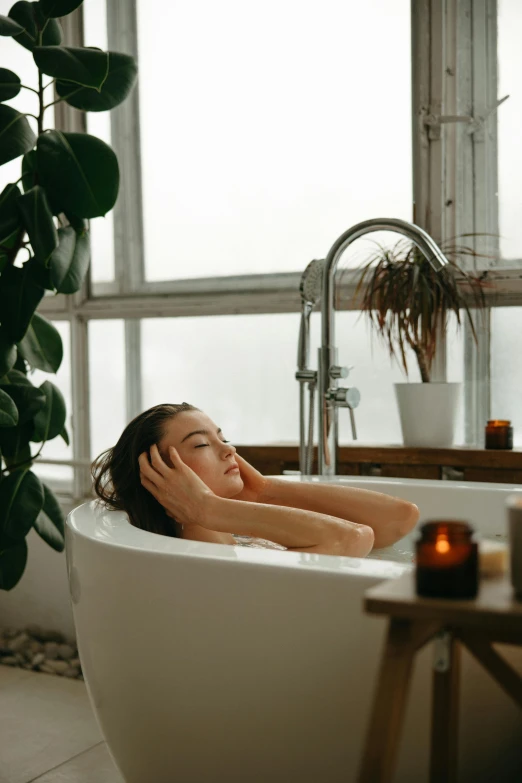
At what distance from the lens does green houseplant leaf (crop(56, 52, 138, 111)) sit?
2256 millimetres

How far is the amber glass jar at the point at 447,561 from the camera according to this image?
84 centimetres

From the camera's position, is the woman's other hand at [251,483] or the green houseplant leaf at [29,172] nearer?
the woman's other hand at [251,483]

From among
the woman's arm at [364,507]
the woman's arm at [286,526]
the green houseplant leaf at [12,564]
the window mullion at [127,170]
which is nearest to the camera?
the woman's arm at [286,526]

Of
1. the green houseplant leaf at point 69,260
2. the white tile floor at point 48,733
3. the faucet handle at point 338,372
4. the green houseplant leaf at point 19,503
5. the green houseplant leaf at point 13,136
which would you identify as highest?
the green houseplant leaf at point 13,136

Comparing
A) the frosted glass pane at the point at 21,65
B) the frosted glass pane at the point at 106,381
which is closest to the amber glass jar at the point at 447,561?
the frosted glass pane at the point at 106,381

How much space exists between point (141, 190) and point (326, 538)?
1949 millimetres

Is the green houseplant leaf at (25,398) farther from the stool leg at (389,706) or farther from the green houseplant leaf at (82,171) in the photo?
the stool leg at (389,706)

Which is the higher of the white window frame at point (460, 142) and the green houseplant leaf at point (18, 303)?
the white window frame at point (460, 142)

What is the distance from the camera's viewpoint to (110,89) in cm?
227

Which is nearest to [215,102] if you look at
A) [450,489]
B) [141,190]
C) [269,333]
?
[141,190]

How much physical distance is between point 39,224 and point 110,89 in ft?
1.31

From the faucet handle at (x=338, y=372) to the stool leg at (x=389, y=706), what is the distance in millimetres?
1302

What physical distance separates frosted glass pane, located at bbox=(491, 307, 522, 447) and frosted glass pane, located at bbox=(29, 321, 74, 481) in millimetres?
1545

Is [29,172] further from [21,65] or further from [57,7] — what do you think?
[21,65]
